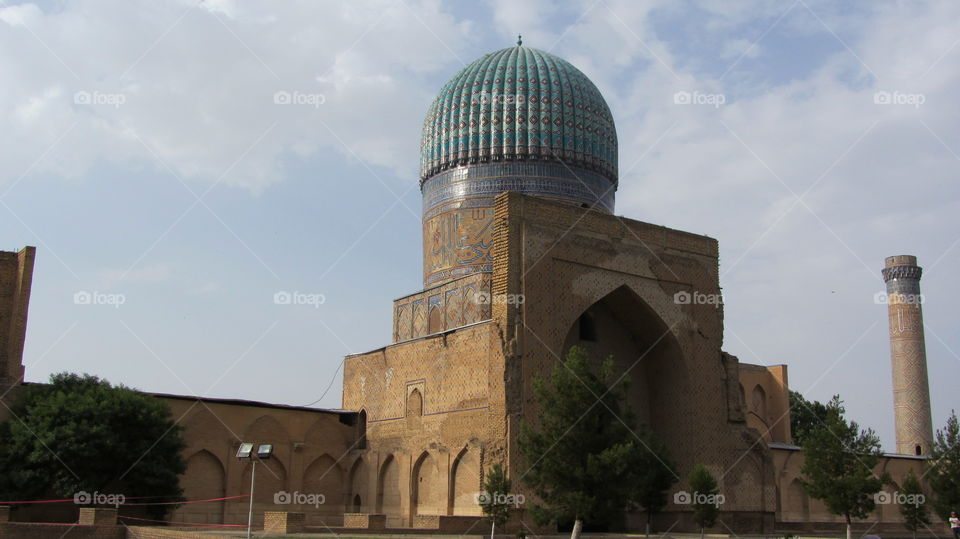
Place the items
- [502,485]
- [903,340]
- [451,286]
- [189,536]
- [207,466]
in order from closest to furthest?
[189,536]
[502,485]
[207,466]
[451,286]
[903,340]

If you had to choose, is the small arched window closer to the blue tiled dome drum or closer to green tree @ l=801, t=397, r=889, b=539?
the blue tiled dome drum

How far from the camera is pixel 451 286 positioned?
60.3ft

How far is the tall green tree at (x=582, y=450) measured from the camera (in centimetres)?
1134

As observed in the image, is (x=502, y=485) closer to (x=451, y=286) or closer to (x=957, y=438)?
(x=451, y=286)

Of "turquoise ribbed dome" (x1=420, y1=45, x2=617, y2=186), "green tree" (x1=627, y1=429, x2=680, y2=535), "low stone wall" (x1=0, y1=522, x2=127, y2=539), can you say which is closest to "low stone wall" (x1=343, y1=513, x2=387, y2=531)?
"low stone wall" (x1=0, y1=522, x2=127, y2=539)

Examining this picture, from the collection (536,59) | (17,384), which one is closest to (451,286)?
(536,59)

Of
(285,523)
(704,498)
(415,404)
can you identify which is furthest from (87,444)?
(704,498)

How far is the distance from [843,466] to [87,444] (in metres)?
11.6

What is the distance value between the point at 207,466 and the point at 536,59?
10.8 meters

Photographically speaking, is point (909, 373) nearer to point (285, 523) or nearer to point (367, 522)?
point (367, 522)

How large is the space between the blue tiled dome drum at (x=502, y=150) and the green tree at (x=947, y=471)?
796cm

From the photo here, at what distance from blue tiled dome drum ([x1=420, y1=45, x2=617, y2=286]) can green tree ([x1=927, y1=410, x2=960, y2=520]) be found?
796 cm

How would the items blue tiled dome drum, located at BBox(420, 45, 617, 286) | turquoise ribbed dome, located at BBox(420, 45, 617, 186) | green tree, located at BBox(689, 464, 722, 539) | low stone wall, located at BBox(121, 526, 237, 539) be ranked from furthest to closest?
turquoise ribbed dome, located at BBox(420, 45, 617, 186) < blue tiled dome drum, located at BBox(420, 45, 617, 286) < green tree, located at BBox(689, 464, 722, 539) < low stone wall, located at BBox(121, 526, 237, 539)

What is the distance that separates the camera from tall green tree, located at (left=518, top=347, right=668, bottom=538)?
11344mm
